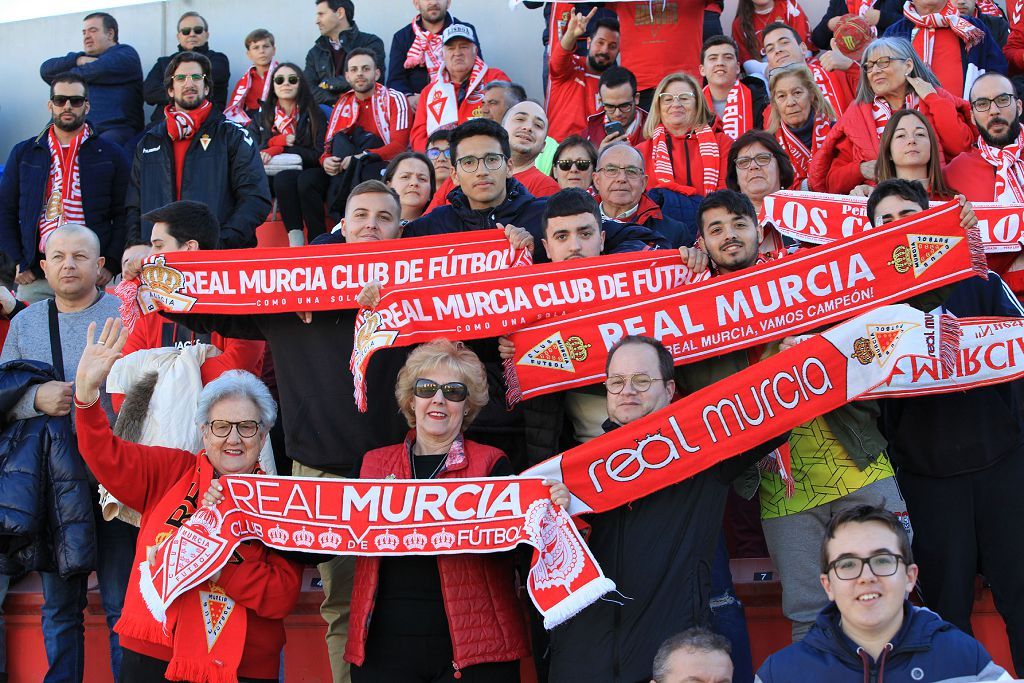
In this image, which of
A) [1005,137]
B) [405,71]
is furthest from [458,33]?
[1005,137]

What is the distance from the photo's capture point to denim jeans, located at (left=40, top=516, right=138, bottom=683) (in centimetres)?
574

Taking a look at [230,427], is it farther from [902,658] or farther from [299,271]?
[902,658]

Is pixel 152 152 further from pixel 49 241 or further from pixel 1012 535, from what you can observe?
pixel 1012 535

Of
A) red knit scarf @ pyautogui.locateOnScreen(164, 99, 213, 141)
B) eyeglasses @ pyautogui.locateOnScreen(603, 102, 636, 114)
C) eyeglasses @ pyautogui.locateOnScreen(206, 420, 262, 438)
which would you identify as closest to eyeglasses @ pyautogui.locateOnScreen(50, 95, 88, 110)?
red knit scarf @ pyautogui.locateOnScreen(164, 99, 213, 141)

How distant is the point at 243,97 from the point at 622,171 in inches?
216

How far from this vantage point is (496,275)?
5594mm

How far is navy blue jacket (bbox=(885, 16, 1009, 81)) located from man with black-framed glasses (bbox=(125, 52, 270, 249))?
15.3 ft

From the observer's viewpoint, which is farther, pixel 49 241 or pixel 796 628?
pixel 49 241

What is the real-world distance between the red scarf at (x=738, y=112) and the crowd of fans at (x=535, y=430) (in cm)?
2

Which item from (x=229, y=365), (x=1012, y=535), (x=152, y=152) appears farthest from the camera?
(x=152, y=152)

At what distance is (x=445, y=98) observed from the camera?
33.4ft

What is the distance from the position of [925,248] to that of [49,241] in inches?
167

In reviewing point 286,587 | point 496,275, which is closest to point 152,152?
point 496,275

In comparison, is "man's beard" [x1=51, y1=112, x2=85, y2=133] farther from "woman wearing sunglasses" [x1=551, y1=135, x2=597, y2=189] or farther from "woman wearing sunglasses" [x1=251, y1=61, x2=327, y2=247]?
"woman wearing sunglasses" [x1=551, y1=135, x2=597, y2=189]
